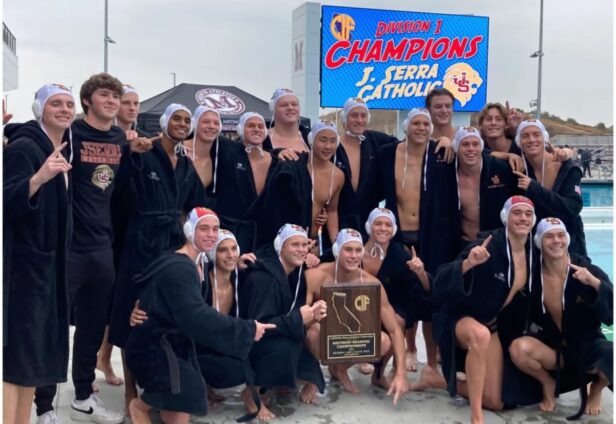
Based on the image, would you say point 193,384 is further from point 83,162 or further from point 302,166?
point 302,166

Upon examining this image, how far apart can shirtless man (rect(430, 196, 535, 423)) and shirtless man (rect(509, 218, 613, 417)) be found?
9 centimetres

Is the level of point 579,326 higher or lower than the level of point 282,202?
lower

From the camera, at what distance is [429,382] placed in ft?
14.9

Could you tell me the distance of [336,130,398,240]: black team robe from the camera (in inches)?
191

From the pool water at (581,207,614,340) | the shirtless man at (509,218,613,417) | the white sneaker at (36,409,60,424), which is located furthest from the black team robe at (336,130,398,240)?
the pool water at (581,207,614,340)

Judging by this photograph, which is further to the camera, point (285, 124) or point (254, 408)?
point (285, 124)

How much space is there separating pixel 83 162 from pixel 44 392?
1266mm

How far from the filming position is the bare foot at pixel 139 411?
11.7 feet

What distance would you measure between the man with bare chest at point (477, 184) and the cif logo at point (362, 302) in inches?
45.4

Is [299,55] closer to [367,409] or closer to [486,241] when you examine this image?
[486,241]

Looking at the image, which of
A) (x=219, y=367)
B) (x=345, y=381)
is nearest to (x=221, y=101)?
(x=345, y=381)

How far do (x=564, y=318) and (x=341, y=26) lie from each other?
17055mm

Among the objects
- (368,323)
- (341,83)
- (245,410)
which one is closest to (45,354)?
(245,410)

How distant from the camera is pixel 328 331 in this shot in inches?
156
